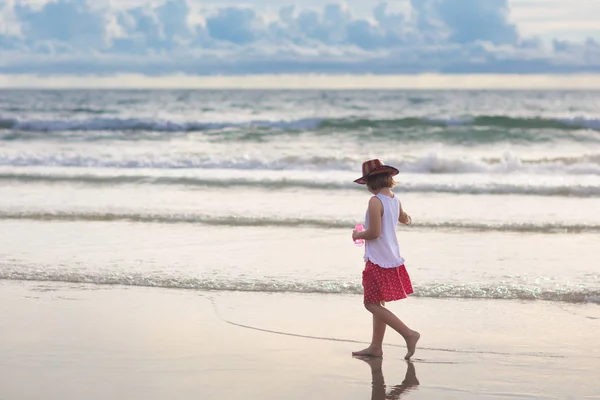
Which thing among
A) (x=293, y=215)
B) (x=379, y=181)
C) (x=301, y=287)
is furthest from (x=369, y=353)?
(x=293, y=215)

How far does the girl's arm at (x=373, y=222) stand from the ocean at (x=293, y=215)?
1957 mm

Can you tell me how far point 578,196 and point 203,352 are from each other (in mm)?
10106

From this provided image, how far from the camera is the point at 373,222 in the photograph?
18.0 ft

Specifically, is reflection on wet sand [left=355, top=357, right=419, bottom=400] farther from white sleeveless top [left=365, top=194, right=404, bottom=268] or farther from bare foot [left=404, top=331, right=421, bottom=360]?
white sleeveless top [left=365, top=194, right=404, bottom=268]

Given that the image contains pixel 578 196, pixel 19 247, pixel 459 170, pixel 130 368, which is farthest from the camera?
pixel 459 170

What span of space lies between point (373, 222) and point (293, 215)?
6204 millimetres

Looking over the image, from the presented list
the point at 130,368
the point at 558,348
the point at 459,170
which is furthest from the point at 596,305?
the point at 459,170

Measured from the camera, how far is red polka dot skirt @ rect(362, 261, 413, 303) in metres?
5.55

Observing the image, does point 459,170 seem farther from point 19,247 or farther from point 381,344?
point 381,344

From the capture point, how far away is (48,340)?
19.0ft

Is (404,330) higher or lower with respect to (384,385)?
higher

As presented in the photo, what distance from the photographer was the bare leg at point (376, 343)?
552 centimetres

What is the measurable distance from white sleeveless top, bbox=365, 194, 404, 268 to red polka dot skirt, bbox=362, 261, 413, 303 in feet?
0.14

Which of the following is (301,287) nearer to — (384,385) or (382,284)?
(382,284)
